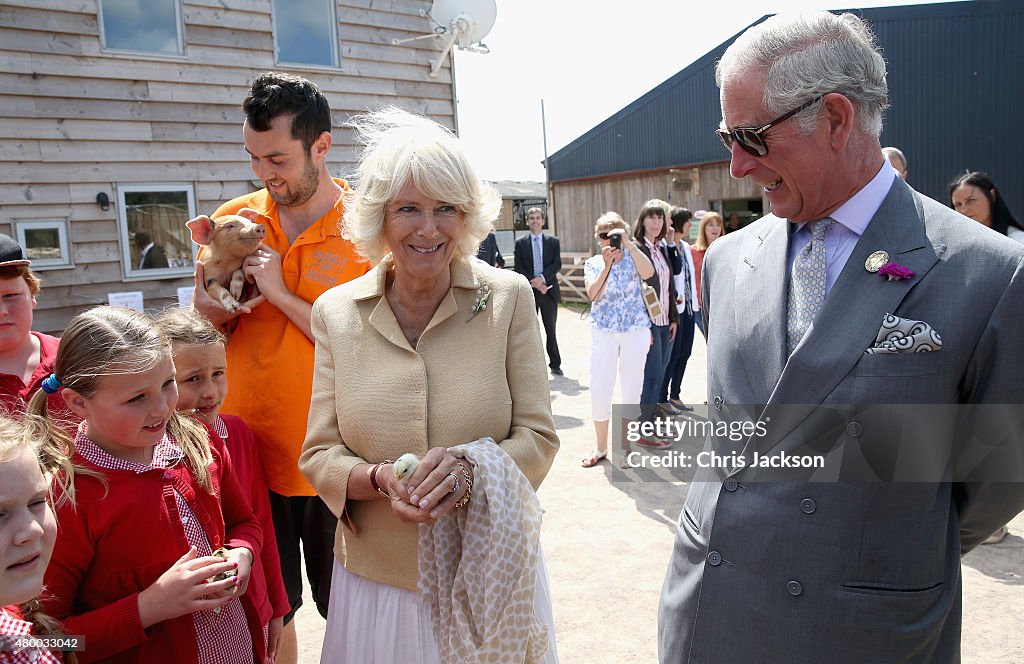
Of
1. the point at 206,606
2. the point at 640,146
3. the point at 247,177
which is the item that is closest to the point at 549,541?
the point at 206,606

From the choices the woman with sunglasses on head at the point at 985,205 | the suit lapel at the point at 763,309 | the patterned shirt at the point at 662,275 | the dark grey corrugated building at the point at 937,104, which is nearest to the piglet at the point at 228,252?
the suit lapel at the point at 763,309

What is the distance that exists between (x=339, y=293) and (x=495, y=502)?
83 centimetres

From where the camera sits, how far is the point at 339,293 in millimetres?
2197

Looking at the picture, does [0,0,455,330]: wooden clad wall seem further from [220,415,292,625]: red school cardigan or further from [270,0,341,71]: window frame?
[220,415,292,625]: red school cardigan

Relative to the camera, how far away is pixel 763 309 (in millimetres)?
1657

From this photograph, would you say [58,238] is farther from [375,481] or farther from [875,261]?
[875,261]

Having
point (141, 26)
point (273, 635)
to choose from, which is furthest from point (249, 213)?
point (141, 26)

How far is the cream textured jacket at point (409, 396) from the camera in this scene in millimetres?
1985

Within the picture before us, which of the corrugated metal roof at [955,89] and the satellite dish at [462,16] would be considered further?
the corrugated metal roof at [955,89]

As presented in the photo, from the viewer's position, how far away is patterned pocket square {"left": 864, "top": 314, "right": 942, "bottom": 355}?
4.56 feet

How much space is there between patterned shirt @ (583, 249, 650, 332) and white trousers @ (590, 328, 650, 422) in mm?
61

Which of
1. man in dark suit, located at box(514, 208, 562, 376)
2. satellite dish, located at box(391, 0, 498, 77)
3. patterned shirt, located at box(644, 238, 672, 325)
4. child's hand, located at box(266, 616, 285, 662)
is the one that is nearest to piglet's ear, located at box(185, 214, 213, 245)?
child's hand, located at box(266, 616, 285, 662)

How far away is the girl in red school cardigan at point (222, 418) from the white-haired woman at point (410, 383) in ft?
0.87

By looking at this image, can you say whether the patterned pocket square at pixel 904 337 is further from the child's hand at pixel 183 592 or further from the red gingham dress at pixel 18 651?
the red gingham dress at pixel 18 651
